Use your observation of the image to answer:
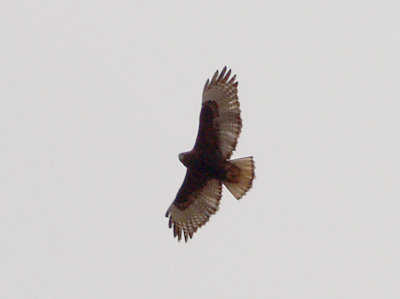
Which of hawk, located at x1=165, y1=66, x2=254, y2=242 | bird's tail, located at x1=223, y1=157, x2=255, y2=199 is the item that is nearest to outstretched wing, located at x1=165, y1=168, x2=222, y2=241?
hawk, located at x1=165, y1=66, x2=254, y2=242

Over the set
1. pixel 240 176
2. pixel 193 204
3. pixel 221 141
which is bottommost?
pixel 193 204

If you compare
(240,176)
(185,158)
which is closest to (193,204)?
(185,158)

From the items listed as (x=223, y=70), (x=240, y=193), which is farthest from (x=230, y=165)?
(x=223, y=70)

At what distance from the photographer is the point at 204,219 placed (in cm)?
1727

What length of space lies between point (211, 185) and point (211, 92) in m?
1.62

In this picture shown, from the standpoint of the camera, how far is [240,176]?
1636cm

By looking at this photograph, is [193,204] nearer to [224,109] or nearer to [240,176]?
[240,176]

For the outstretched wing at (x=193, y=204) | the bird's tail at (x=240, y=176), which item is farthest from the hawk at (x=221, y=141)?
the outstretched wing at (x=193, y=204)

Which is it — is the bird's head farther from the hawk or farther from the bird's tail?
the bird's tail

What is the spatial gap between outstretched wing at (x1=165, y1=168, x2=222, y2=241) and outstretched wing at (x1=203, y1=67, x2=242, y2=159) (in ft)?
2.93

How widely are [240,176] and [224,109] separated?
3.56 feet

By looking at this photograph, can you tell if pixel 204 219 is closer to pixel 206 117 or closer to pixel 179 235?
pixel 179 235

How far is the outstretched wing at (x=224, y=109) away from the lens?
16.3 metres

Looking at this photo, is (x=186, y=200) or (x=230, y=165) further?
(x=186, y=200)
